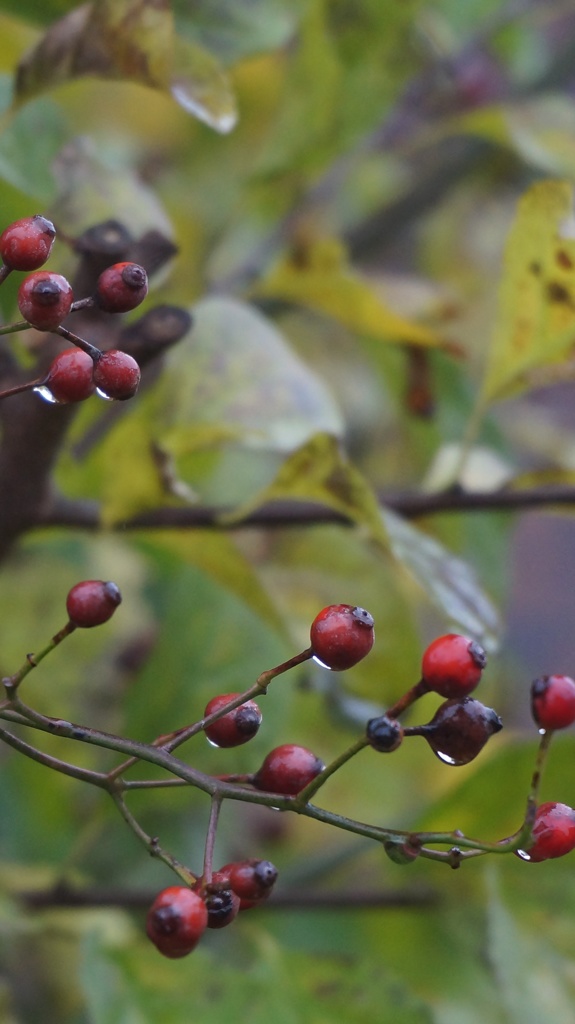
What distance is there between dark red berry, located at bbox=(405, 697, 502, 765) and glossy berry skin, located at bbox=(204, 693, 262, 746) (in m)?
0.06

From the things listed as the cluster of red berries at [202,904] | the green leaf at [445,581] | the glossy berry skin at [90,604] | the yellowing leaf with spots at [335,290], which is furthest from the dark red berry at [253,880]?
the yellowing leaf with spots at [335,290]

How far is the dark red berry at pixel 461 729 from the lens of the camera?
438 millimetres

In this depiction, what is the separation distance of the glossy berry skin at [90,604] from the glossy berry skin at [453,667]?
117 millimetres

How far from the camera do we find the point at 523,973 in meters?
0.76

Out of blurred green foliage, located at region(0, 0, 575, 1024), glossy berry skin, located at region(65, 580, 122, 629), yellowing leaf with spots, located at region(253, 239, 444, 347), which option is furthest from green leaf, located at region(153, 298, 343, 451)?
glossy berry skin, located at region(65, 580, 122, 629)

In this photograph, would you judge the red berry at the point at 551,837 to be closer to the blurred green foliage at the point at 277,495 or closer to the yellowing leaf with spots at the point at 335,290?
the blurred green foliage at the point at 277,495

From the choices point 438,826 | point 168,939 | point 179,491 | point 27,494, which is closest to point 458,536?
point 438,826

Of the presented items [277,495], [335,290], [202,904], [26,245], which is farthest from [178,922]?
[335,290]

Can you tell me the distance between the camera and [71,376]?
0.44 metres

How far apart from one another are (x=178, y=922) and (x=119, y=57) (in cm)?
45

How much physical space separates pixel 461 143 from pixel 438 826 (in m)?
0.77

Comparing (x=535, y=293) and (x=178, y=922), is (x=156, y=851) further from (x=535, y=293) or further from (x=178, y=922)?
(x=535, y=293)

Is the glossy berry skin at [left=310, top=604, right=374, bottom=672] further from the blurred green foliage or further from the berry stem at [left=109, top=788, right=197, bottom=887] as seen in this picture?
the blurred green foliage

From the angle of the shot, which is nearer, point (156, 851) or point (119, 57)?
point (156, 851)
